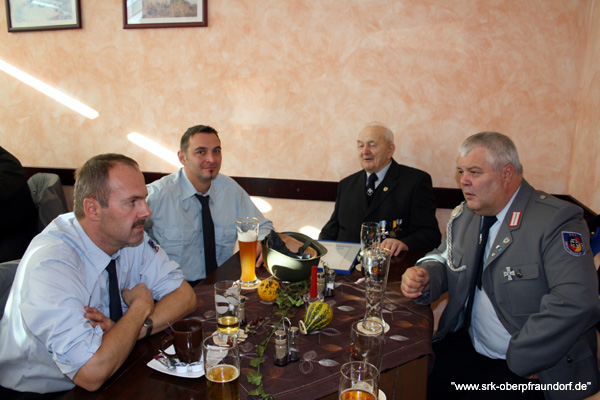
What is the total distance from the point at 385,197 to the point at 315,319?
6.11ft

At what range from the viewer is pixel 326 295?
1759mm

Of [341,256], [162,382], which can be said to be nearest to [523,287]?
[341,256]

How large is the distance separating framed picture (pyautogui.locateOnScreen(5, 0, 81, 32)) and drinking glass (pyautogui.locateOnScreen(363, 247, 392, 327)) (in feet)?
12.6

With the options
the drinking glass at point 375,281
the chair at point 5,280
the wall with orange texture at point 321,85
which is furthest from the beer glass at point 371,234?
the wall with orange texture at point 321,85

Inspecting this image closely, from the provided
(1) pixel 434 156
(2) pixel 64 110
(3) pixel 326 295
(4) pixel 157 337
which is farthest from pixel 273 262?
(2) pixel 64 110

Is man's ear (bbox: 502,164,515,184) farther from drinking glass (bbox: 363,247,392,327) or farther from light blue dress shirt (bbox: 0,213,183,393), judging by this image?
light blue dress shirt (bbox: 0,213,183,393)

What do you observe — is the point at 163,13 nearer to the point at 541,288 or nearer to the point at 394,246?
the point at 394,246

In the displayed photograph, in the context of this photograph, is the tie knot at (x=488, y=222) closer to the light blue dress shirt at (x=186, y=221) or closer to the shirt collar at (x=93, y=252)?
the light blue dress shirt at (x=186, y=221)

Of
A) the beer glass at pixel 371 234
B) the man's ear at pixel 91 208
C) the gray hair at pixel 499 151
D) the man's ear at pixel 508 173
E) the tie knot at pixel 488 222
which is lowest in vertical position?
the beer glass at pixel 371 234

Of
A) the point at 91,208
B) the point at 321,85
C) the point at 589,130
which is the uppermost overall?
the point at 321,85

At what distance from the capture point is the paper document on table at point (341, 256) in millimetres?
2057

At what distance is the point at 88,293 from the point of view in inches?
59.5

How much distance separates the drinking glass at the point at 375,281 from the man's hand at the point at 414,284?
163 millimetres

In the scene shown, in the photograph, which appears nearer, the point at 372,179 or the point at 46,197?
the point at 372,179
